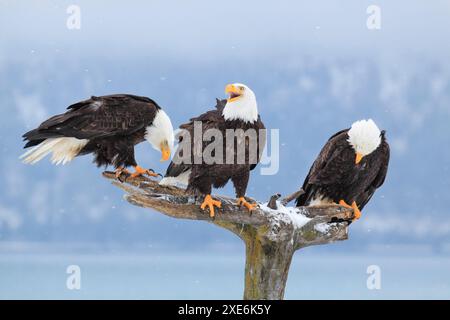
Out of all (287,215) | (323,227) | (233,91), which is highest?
(233,91)

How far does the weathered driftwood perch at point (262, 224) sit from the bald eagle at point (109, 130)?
24 centimetres

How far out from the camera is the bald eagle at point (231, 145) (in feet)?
17.9

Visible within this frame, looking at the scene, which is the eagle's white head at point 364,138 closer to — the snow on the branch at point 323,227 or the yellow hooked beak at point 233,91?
the snow on the branch at point 323,227

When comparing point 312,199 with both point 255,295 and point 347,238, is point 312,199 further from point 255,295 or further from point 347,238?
point 255,295

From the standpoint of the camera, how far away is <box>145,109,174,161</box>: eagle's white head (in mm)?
5996

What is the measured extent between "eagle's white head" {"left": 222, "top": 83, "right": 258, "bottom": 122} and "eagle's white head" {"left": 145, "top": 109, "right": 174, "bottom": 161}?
751 mm

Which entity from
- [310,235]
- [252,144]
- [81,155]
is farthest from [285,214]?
[81,155]

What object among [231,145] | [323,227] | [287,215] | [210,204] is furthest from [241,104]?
[323,227]

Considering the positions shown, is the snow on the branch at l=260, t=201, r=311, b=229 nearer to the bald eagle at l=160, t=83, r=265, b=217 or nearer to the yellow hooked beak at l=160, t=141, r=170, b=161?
the bald eagle at l=160, t=83, r=265, b=217

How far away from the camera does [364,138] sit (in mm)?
6234

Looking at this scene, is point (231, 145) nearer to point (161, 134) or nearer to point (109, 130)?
point (161, 134)

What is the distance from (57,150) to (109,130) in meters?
0.68

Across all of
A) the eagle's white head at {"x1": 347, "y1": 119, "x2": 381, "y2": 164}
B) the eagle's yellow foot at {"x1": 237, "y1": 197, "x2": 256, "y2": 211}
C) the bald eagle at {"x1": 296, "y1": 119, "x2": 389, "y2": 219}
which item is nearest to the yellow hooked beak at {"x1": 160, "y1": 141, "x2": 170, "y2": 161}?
the eagle's yellow foot at {"x1": 237, "y1": 197, "x2": 256, "y2": 211}

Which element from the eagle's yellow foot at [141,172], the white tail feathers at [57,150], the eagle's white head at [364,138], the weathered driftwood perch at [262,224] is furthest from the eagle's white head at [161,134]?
the eagle's white head at [364,138]
